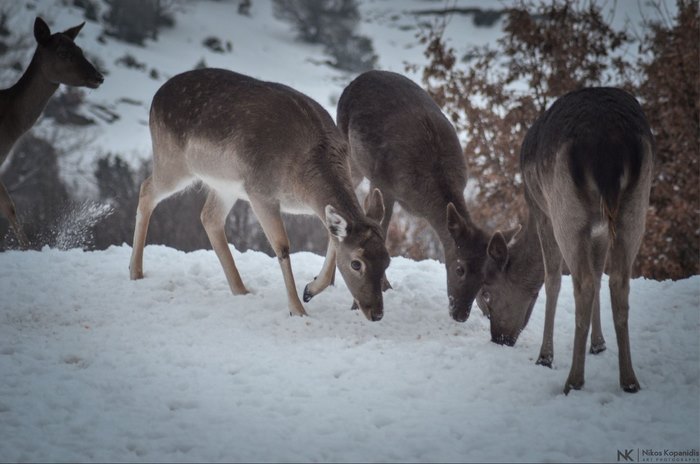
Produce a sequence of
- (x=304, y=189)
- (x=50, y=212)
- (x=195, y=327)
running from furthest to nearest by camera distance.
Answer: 1. (x=50, y=212)
2. (x=304, y=189)
3. (x=195, y=327)

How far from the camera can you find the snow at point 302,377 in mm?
4117

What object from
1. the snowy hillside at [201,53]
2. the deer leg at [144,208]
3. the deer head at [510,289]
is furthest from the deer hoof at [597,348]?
the snowy hillside at [201,53]

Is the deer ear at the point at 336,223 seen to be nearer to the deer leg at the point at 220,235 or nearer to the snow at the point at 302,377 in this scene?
the snow at the point at 302,377

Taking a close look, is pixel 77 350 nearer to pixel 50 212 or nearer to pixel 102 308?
pixel 102 308

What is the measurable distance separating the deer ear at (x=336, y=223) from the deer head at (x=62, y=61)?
3.17 metres

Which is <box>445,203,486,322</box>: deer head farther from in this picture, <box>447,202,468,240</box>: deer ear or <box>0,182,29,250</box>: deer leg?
<box>0,182,29,250</box>: deer leg

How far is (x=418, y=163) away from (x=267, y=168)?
1.65 metres

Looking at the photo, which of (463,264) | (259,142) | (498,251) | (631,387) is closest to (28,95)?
(259,142)

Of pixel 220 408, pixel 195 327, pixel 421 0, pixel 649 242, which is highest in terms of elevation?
pixel 421 0

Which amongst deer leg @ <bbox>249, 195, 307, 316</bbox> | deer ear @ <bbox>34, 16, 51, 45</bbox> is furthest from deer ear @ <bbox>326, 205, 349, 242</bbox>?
deer ear @ <bbox>34, 16, 51, 45</bbox>

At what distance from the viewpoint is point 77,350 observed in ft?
18.6

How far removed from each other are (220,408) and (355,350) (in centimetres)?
171

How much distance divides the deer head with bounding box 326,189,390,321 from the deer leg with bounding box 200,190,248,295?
5.39ft

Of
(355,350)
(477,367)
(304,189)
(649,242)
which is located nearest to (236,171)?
(304,189)
